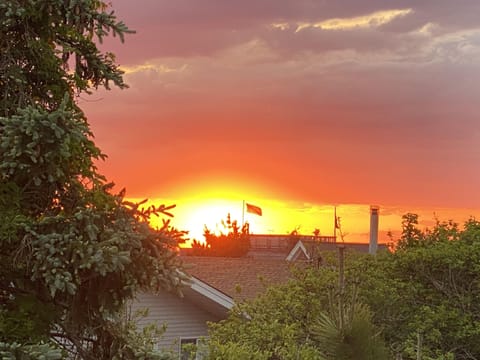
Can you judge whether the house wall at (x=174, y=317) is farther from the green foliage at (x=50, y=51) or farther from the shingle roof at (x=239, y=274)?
the green foliage at (x=50, y=51)

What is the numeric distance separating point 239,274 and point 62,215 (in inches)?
581

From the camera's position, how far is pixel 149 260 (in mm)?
6711

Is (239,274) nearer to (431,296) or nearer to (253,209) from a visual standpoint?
(431,296)

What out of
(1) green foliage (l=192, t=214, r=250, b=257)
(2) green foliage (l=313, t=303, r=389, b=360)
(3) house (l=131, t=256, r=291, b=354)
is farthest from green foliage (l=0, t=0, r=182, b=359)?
(1) green foliage (l=192, t=214, r=250, b=257)

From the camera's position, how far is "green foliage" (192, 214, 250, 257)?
51359 millimetres

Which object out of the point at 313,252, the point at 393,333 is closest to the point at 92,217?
the point at 393,333

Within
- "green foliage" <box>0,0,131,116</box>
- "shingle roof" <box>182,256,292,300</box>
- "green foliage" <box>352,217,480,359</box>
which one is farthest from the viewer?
"shingle roof" <box>182,256,292,300</box>

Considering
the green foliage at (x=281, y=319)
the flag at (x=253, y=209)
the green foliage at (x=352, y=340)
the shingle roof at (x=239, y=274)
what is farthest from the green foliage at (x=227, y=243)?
the green foliage at (x=352, y=340)

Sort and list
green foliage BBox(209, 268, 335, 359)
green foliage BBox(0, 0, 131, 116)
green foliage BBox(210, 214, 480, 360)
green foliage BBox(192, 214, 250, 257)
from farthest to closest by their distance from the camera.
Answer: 1. green foliage BBox(192, 214, 250, 257)
2. green foliage BBox(210, 214, 480, 360)
3. green foliage BBox(209, 268, 335, 359)
4. green foliage BBox(0, 0, 131, 116)

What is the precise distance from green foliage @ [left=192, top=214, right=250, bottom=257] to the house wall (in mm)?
32084

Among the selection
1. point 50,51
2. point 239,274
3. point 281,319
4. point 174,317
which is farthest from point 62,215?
point 239,274

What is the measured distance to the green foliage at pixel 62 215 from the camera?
6211 millimetres

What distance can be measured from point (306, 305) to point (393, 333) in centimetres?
200

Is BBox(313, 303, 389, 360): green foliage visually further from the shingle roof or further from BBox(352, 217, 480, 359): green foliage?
the shingle roof
